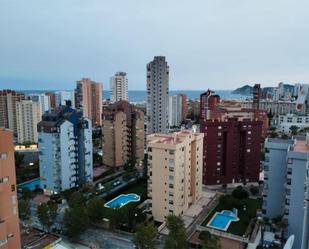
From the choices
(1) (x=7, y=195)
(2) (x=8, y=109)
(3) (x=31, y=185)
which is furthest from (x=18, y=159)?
(1) (x=7, y=195)

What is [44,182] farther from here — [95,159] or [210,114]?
[210,114]

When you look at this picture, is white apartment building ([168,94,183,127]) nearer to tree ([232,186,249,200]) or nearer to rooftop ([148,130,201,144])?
tree ([232,186,249,200])

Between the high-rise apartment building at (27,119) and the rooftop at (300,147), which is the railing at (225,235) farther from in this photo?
the high-rise apartment building at (27,119)

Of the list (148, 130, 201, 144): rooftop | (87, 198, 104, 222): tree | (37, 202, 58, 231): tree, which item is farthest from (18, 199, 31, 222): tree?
(148, 130, 201, 144): rooftop

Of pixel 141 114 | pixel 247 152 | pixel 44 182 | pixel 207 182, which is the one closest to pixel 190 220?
pixel 207 182

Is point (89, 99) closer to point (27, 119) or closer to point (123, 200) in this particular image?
point (27, 119)

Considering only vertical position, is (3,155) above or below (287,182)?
above
